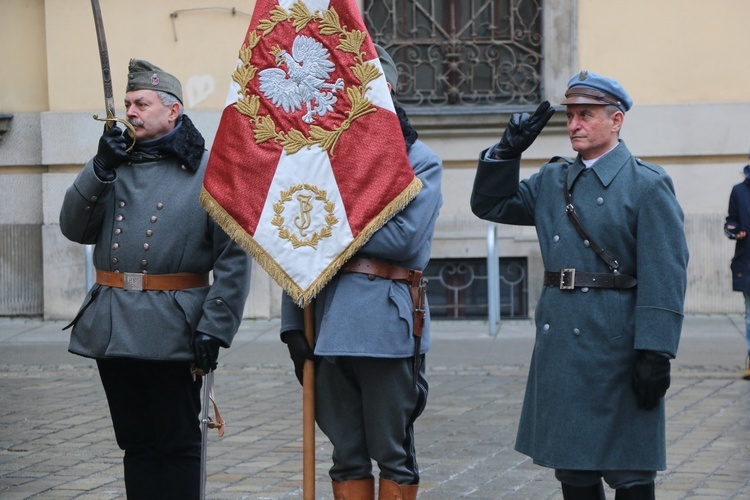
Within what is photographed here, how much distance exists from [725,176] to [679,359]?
103 inches

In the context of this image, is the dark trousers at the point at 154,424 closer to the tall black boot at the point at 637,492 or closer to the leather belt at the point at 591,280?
the leather belt at the point at 591,280

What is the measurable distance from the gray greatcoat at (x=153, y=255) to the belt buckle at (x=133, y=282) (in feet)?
0.06

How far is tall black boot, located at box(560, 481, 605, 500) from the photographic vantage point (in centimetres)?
439

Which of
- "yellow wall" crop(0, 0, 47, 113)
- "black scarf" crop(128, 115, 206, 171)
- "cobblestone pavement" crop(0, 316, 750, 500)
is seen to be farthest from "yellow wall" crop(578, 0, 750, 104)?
"black scarf" crop(128, 115, 206, 171)

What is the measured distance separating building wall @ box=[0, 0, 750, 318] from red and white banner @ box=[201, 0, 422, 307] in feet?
23.5

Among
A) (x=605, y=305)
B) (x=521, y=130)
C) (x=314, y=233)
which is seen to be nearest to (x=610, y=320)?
(x=605, y=305)

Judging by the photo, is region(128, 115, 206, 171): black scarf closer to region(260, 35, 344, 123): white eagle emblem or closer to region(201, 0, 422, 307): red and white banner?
region(201, 0, 422, 307): red and white banner

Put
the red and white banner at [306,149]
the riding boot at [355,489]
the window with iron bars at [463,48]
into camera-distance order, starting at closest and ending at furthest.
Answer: the red and white banner at [306,149], the riding boot at [355,489], the window with iron bars at [463,48]

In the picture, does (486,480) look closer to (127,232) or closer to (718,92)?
(127,232)

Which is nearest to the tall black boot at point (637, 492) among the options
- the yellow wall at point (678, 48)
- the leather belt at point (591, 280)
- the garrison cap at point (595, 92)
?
the leather belt at point (591, 280)

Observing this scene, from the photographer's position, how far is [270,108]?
4547mm

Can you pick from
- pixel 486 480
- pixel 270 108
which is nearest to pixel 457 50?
pixel 486 480

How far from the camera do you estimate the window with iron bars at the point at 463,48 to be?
1188 centimetres

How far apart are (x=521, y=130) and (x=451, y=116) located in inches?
289
